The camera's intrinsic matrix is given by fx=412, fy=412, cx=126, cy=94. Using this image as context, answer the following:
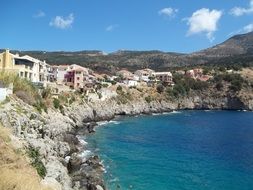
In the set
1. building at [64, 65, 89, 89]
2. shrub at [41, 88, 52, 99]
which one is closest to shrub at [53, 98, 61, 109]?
shrub at [41, 88, 52, 99]

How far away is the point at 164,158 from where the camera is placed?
5212 centimetres

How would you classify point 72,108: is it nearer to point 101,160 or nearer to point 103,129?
point 103,129

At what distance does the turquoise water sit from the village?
16.5m

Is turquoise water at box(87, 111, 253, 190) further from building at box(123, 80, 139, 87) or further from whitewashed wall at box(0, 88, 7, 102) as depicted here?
building at box(123, 80, 139, 87)

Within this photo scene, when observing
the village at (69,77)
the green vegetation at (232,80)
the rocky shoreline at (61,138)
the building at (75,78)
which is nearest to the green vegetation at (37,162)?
the rocky shoreline at (61,138)

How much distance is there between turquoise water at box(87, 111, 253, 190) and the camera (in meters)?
40.3

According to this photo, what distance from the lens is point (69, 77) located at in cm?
11481

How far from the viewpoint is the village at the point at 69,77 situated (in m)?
79.7

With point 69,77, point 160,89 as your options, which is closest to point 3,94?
point 69,77

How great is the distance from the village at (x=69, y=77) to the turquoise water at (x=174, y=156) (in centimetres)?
1651

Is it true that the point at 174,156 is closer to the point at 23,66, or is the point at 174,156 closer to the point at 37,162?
the point at 37,162

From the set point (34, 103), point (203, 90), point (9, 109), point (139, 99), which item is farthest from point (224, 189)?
point (203, 90)

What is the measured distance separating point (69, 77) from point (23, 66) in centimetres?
3398

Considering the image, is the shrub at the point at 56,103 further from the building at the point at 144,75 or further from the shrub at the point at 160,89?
the building at the point at 144,75
